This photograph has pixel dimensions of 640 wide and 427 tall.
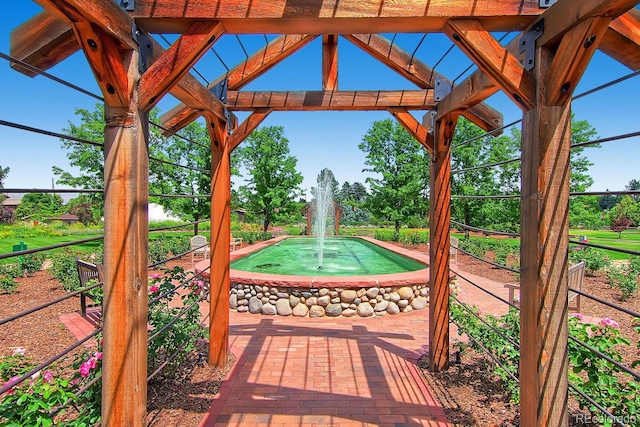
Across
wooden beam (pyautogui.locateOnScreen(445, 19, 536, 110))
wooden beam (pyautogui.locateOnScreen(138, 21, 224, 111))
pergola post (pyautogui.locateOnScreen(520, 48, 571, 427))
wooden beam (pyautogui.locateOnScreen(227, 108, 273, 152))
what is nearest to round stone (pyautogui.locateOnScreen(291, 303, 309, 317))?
wooden beam (pyautogui.locateOnScreen(227, 108, 273, 152))

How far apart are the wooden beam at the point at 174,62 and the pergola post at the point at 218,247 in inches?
66.5

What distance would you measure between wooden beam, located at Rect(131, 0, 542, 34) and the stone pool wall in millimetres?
4383

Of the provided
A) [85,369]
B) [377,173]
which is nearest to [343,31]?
[85,369]

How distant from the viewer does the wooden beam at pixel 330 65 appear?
4.00m

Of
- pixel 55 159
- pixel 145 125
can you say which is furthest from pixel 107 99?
pixel 55 159

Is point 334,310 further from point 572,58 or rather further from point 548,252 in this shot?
point 572,58

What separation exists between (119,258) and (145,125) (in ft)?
2.60

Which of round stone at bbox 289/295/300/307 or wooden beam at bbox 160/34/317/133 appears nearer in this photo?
wooden beam at bbox 160/34/317/133

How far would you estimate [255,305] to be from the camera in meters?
5.95

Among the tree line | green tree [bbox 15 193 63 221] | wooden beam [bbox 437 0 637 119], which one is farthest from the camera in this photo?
green tree [bbox 15 193 63 221]

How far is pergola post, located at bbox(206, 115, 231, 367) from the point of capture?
3.79 meters

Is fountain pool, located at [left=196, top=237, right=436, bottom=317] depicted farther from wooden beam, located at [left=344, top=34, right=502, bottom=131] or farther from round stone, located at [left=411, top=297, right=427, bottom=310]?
wooden beam, located at [left=344, top=34, right=502, bottom=131]

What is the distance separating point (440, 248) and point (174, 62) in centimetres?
304

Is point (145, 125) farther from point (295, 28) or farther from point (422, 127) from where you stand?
point (422, 127)
